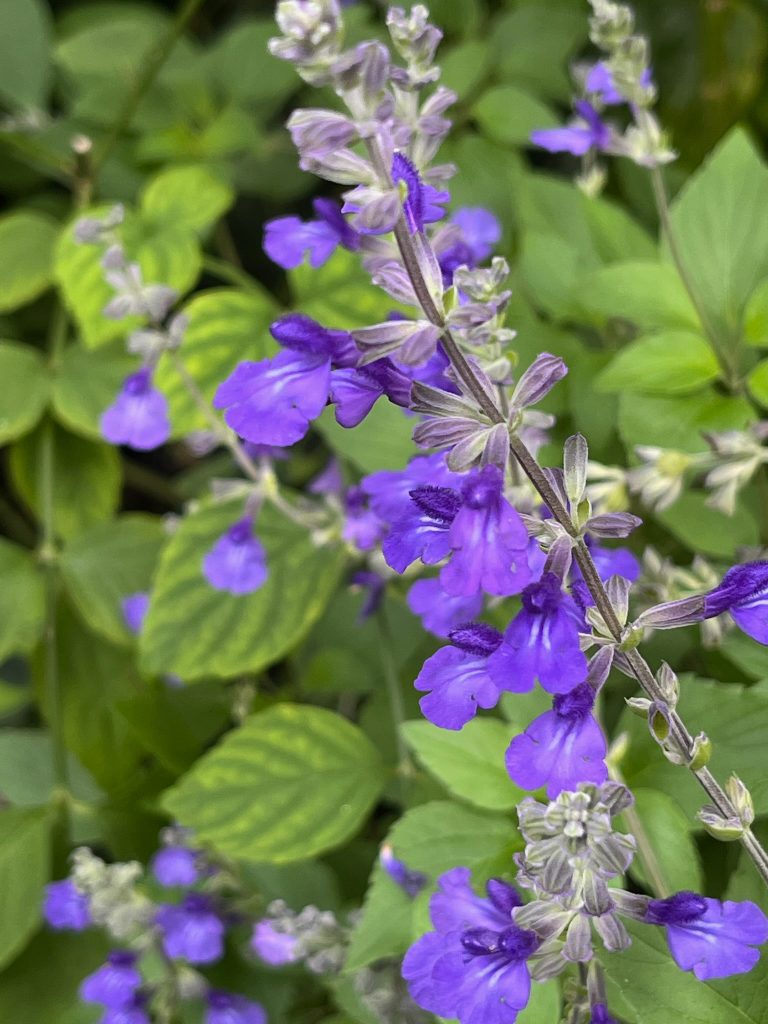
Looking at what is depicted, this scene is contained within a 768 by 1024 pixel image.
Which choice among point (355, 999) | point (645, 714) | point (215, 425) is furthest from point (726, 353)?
point (355, 999)

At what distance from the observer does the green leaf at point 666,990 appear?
0.84 m

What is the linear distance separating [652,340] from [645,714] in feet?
2.17

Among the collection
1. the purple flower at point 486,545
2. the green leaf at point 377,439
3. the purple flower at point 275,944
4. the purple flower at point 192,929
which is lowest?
the purple flower at point 192,929

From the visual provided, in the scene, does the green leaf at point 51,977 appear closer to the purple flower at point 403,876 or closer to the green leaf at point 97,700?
the green leaf at point 97,700

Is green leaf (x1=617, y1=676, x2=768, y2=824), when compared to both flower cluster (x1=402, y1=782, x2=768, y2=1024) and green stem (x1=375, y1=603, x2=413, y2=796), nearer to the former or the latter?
flower cluster (x1=402, y1=782, x2=768, y2=1024)

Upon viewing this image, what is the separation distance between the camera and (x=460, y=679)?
77 centimetres

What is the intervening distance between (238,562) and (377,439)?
246 mm

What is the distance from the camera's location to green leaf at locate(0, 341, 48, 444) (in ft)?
5.71

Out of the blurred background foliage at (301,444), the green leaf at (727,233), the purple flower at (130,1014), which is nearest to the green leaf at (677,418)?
the blurred background foliage at (301,444)

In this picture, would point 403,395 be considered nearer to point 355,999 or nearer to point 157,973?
point 355,999

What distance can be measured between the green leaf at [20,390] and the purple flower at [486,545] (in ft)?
3.92

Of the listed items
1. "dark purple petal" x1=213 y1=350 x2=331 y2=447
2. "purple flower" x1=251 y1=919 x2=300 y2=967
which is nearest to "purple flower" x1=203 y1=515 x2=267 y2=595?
"purple flower" x1=251 y1=919 x2=300 y2=967

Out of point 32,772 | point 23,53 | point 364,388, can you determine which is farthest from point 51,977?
point 23,53

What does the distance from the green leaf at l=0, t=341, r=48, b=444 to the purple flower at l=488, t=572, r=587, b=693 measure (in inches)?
47.6
